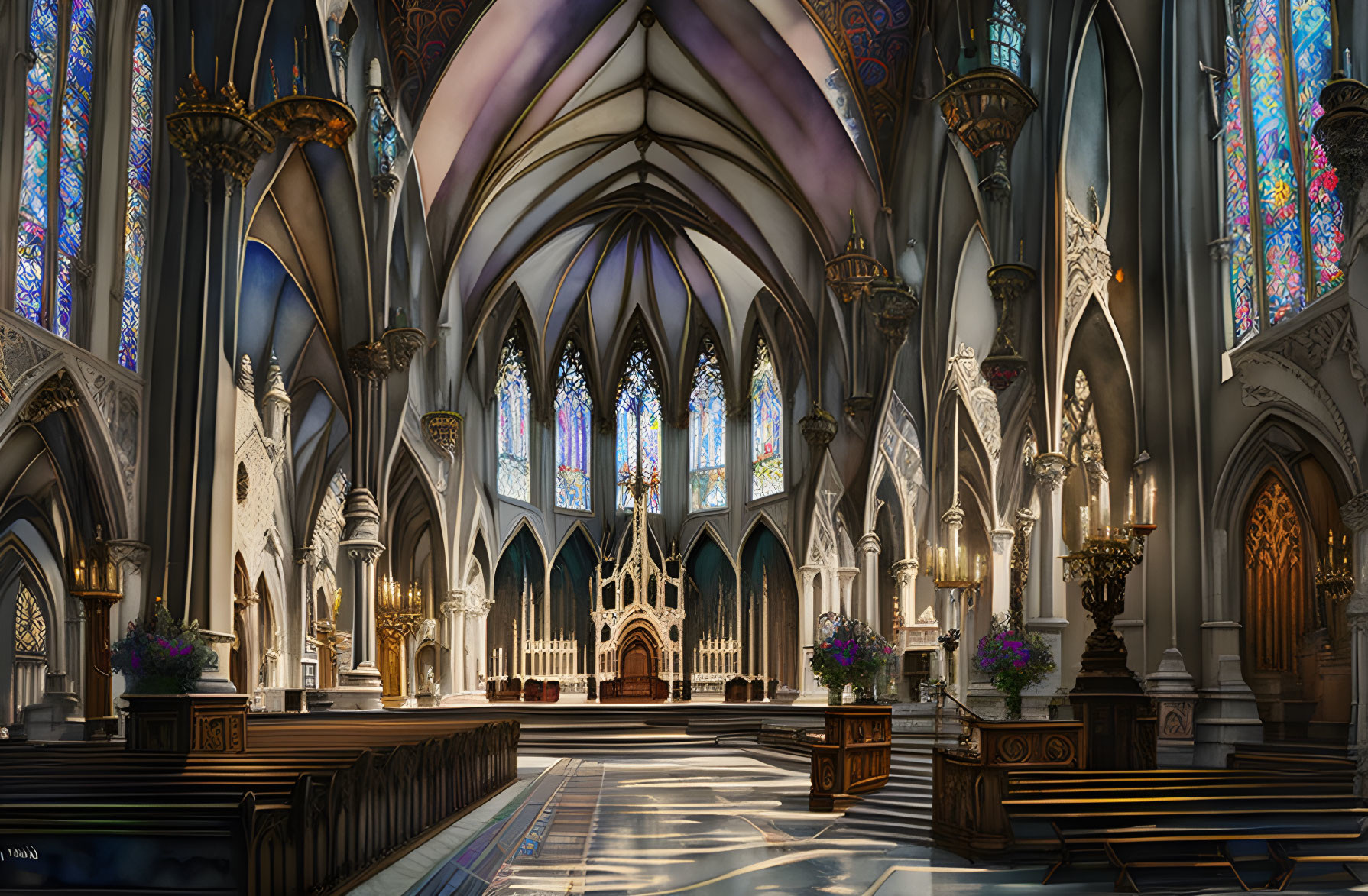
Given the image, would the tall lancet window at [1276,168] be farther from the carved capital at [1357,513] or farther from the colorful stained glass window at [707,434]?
the colorful stained glass window at [707,434]

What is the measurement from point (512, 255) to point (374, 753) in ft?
85.3

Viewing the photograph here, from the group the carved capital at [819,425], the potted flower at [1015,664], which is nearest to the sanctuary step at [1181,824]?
the potted flower at [1015,664]

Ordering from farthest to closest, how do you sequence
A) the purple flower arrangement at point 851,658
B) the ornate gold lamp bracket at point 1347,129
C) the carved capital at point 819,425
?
1. the carved capital at point 819,425
2. the purple flower arrangement at point 851,658
3. the ornate gold lamp bracket at point 1347,129

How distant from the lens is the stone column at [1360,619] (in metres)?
10.1

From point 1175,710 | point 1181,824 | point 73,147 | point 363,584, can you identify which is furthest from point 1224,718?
point 363,584

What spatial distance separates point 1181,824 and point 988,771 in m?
1.33

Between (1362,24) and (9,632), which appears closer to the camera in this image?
(1362,24)

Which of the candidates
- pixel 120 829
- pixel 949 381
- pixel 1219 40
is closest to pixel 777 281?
pixel 949 381

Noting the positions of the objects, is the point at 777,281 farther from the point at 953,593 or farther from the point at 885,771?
the point at 885,771

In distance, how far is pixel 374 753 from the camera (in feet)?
25.4

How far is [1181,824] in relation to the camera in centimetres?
831

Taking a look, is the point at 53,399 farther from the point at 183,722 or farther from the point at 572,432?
the point at 572,432

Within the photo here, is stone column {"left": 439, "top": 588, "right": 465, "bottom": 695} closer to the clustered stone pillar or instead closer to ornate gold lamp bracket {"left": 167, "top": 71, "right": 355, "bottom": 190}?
the clustered stone pillar

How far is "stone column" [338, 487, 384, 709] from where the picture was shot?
23.2 metres
